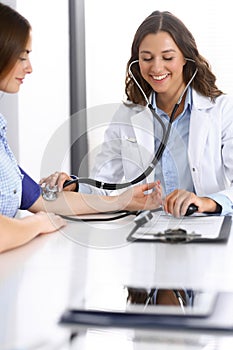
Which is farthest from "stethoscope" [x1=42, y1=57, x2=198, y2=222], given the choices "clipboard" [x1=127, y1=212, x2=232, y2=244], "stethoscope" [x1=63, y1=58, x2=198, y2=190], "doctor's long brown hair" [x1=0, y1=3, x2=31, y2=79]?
"doctor's long brown hair" [x1=0, y1=3, x2=31, y2=79]

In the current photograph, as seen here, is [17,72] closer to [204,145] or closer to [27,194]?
[27,194]

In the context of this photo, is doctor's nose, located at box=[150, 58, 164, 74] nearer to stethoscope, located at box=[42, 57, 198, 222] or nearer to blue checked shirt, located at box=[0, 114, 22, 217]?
stethoscope, located at box=[42, 57, 198, 222]

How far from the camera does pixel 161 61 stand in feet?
6.26

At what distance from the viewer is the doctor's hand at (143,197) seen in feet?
5.47

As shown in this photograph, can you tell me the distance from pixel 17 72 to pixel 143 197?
46 cm

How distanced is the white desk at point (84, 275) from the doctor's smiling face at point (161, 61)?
59 centimetres

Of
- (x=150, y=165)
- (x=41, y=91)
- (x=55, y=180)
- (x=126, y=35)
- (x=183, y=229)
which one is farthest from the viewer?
(x=126, y=35)

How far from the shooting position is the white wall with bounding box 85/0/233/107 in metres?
3.08

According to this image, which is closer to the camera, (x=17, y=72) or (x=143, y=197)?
(x=17, y=72)

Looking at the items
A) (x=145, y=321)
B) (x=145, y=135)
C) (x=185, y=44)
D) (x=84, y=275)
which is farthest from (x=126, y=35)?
(x=145, y=321)

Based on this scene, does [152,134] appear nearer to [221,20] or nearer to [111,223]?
[111,223]

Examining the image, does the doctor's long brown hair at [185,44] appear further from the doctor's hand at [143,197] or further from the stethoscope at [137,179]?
the doctor's hand at [143,197]

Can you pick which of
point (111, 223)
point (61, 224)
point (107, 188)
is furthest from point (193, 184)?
point (61, 224)

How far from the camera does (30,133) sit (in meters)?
2.93
